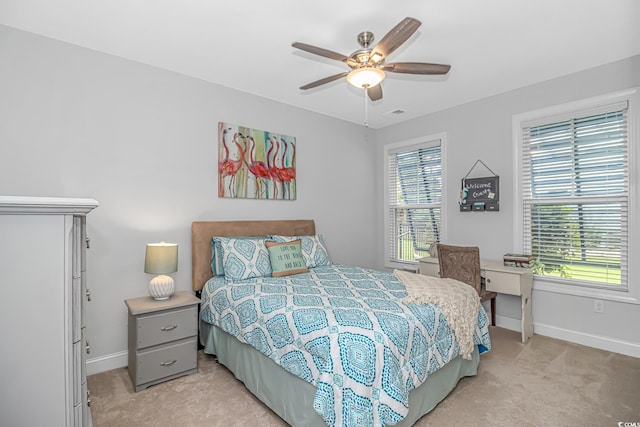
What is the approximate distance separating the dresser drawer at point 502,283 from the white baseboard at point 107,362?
3.56 m

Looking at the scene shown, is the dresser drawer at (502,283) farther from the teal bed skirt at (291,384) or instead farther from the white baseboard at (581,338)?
the teal bed skirt at (291,384)

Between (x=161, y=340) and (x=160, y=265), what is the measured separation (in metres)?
0.58

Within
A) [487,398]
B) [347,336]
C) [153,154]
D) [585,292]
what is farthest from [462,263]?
[153,154]

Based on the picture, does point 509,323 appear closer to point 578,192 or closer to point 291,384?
point 578,192

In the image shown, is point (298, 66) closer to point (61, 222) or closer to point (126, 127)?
point (126, 127)

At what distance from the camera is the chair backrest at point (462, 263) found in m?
3.21

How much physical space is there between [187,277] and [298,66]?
90.8 inches

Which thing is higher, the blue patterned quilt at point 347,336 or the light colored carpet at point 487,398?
the blue patterned quilt at point 347,336

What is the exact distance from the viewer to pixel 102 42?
263 centimetres

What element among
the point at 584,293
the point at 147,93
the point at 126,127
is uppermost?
the point at 147,93

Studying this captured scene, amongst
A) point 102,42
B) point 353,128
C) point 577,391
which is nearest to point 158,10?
point 102,42

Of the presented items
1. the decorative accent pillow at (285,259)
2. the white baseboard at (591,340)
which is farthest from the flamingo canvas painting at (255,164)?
the white baseboard at (591,340)

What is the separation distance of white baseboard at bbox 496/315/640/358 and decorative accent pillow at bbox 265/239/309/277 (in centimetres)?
242

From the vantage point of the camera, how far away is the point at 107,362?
2744 mm
